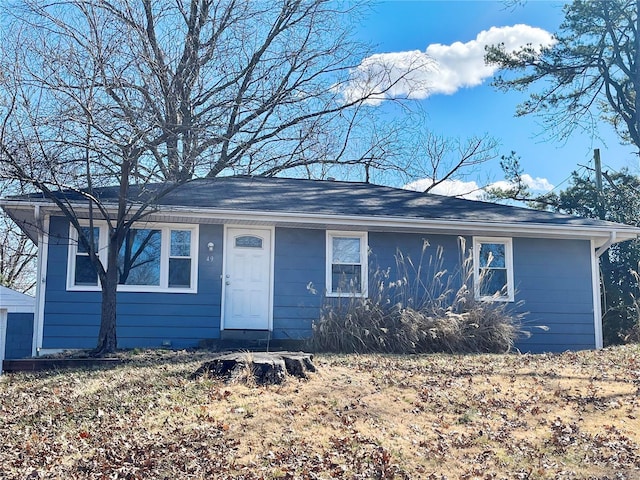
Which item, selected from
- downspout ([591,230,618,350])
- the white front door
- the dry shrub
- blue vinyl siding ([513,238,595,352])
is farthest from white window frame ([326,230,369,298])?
downspout ([591,230,618,350])

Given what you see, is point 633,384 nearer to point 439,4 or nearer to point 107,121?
point 107,121

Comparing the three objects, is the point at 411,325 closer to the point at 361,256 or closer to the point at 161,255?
the point at 361,256

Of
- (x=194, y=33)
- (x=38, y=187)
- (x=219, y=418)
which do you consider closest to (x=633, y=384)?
(x=219, y=418)

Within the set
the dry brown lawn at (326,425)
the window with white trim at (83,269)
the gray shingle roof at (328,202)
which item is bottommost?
the dry brown lawn at (326,425)

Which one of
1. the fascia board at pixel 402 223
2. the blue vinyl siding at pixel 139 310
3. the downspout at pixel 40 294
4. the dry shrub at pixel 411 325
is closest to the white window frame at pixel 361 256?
the dry shrub at pixel 411 325

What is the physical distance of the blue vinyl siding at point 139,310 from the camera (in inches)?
443

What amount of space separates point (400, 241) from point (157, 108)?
5.72 m

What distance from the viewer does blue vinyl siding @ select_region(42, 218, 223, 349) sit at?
11.3m

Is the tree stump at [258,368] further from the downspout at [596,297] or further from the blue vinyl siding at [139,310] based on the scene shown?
the downspout at [596,297]

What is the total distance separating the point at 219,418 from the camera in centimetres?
604

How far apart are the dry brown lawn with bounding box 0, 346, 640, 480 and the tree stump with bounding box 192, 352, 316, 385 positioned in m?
0.15

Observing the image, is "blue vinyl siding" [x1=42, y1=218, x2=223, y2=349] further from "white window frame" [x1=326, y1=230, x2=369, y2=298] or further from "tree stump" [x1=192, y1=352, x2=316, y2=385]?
"tree stump" [x1=192, y1=352, x2=316, y2=385]

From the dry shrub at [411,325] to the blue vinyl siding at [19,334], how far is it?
9111 mm

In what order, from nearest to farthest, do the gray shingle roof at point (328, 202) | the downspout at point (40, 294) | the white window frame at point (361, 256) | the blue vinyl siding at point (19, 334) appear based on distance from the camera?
the downspout at point (40, 294) → the gray shingle roof at point (328, 202) → the white window frame at point (361, 256) → the blue vinyl siding at point (19, 334)
